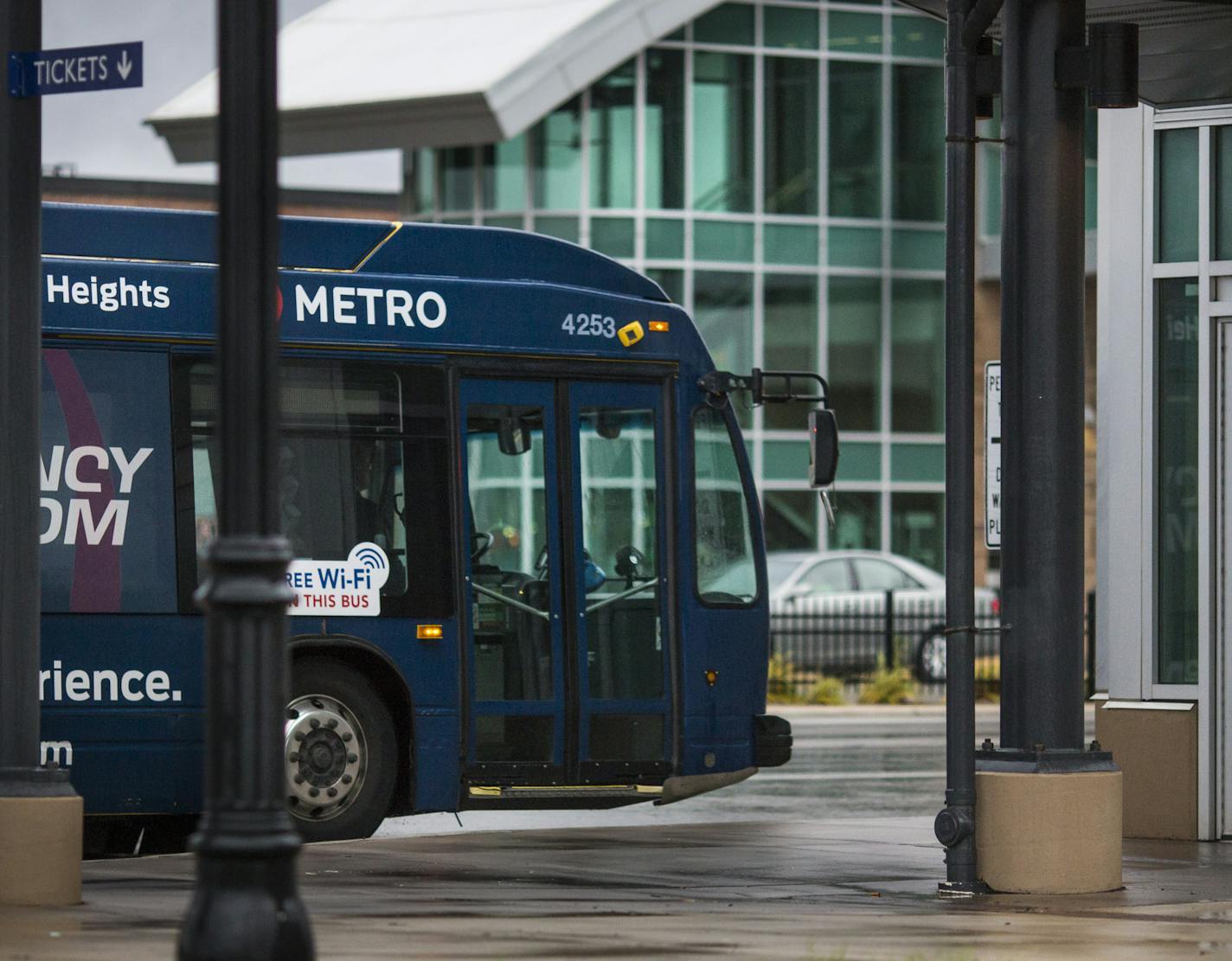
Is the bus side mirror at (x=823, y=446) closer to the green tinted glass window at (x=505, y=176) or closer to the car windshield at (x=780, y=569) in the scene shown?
the car windshield at (x=780, y=569)

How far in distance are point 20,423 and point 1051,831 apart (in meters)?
4.65

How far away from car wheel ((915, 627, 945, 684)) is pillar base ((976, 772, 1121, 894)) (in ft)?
57.5

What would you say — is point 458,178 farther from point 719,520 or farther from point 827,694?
point 719,520

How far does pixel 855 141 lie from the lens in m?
36.2

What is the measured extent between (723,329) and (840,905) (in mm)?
26575

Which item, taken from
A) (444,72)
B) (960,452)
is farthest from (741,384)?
(444,72)

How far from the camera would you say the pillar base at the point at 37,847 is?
856 centimetres

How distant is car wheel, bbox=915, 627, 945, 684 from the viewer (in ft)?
90.2

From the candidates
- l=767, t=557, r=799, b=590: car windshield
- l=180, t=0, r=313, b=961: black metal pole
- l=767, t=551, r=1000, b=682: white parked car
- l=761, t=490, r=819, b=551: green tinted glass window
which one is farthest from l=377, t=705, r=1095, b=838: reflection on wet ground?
l=761, t=490, r=819, b=551: green tinted glass window

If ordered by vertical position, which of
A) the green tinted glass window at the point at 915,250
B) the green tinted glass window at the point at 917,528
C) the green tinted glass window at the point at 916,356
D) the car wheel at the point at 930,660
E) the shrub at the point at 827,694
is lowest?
the shrub at the point at 827,694

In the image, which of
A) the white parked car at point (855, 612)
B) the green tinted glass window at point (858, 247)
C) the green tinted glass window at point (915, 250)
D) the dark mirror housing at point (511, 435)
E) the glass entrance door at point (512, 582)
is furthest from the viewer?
the green tinted glass window at point (915, 250)

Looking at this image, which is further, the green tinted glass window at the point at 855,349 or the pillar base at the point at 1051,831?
the green tinted glass window at the point at 855,349

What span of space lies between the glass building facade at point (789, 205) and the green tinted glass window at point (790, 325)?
1.2 inches

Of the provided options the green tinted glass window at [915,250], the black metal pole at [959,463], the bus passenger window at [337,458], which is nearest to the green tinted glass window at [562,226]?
the green tinted glass window at [915,250]
